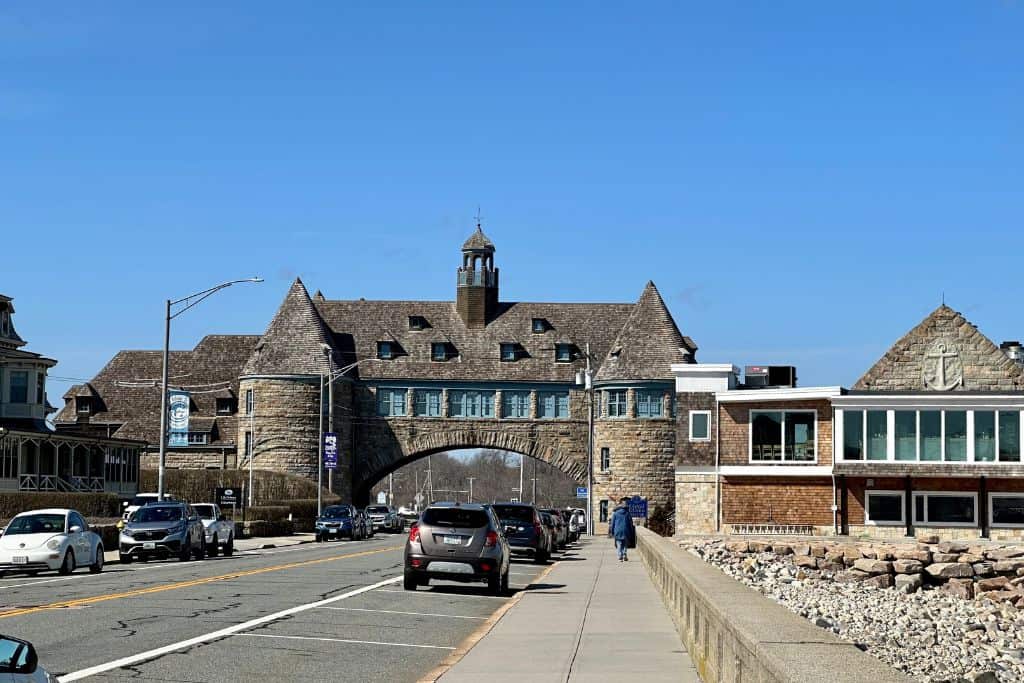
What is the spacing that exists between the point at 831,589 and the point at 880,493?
20401 millimetres

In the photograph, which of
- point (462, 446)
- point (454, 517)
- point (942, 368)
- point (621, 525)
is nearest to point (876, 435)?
point (942, 368)

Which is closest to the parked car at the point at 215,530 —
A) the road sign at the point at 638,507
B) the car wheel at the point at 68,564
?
the car wheel at the point at 68,564

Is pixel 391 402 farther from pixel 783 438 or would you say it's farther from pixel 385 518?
pixel 783 438

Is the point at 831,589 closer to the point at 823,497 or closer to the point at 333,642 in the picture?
the point at 823,497

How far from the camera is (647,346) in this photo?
9606cm

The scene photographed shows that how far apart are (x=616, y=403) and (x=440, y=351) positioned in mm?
13486

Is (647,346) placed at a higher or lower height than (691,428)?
higher

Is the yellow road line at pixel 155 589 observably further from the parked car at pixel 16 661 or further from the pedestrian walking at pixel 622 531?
the parked car at pixel 16 661

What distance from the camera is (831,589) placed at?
38.7 metres

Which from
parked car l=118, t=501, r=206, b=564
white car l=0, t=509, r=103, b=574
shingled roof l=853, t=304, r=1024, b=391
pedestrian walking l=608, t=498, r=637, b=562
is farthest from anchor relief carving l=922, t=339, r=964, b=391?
white car l=0, t=509, r=103, b=574

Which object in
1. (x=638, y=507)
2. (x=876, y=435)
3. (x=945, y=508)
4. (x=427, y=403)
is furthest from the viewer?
(x=427, y=403)

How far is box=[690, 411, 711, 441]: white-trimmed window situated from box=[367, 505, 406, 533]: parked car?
25399 mm

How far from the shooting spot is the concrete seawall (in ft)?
23.0

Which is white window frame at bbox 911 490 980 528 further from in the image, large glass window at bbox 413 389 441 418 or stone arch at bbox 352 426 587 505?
large glass window at bbox 413 389 441 418
